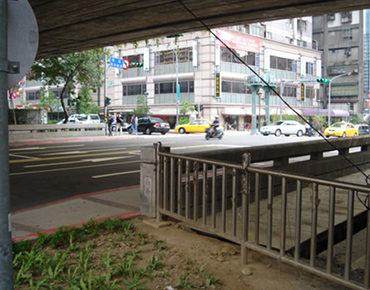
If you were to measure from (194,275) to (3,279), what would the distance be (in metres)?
2.11

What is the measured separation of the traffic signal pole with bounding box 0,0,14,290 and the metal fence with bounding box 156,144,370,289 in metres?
2.53

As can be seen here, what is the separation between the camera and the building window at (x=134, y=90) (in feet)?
205

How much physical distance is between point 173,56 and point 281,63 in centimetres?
1916

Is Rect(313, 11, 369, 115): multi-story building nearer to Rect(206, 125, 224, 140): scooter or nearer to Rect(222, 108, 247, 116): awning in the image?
Rect(222, 108, 247, 116): awning

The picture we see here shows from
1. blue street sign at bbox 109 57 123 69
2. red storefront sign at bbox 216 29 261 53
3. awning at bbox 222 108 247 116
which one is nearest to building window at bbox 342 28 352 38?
awning at bbox 222 108 247 116

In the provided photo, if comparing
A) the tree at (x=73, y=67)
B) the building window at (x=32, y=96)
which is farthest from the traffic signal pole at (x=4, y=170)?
the building window at (x=32, y=96)

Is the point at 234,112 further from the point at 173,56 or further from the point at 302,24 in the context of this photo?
the point at 302,24

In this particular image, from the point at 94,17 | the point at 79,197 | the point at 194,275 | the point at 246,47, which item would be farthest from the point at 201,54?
the point at 194,275

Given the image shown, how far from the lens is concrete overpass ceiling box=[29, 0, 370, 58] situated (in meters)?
11.4

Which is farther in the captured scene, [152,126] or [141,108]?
[141,108]

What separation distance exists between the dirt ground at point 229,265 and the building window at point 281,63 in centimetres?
6093

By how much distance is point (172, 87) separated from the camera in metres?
58.5

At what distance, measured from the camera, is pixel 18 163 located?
555 inches

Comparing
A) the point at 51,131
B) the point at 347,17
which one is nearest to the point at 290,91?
the point at 347,17
